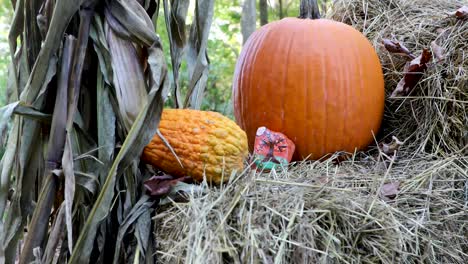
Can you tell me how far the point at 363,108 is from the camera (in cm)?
151

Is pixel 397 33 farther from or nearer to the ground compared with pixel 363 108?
farther from the ground

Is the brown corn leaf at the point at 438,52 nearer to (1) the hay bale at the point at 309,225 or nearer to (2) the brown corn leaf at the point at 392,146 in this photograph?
(2) the brown corn leaf at the point at 392,146

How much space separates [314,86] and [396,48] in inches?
13.7

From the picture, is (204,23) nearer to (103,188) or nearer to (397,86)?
(103,188)

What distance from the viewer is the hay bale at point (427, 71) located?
4.70ft

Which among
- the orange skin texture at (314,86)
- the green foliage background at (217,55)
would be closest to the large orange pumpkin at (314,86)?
the orange skin texture at (314,86)

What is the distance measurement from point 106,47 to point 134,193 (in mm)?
330

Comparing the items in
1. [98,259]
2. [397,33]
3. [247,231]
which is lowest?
[98,259]

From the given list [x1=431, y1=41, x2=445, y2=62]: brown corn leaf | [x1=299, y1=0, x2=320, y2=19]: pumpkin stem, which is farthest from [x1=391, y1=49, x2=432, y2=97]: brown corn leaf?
[x1=299, y1=0, x2=320, y2=19]: pumpkin stem

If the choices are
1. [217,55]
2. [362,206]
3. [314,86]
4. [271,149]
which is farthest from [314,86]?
[217,55]

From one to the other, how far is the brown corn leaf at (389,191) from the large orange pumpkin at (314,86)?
1.18 ft

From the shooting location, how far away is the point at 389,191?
1.13 m

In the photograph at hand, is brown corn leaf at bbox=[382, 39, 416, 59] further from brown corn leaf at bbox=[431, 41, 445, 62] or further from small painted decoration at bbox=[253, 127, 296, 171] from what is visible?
small painted decoration at bbox=[253, 127, 296, 171]

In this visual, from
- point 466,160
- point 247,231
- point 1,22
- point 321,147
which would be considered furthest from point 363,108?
point 1,22
